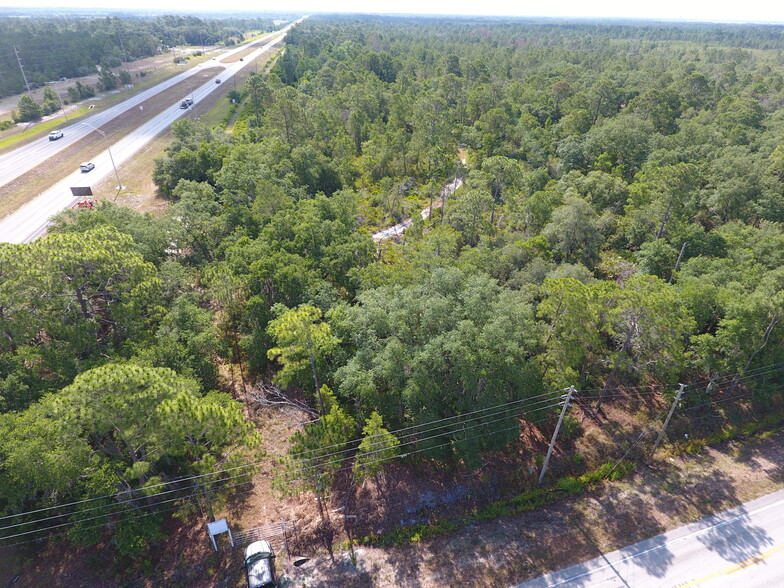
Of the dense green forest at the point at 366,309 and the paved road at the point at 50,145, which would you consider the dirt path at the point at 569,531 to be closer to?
the dense green forest at the point at 366,309

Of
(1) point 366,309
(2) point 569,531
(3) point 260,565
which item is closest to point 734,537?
(2) point 569,531

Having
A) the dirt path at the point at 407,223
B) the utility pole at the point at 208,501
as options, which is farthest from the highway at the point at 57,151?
the utility pole at the point at 208,501

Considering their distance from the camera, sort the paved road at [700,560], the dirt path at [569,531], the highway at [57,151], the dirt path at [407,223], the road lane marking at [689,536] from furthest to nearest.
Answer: the dirt path at [407,223], the highway at [57,151], the dirt path at [569,531], the road lane marking at [689,536], the paved road at [700,560]

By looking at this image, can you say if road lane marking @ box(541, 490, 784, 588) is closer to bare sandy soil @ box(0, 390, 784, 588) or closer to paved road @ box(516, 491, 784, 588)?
paved road @ box(516, 491, 784, 588)

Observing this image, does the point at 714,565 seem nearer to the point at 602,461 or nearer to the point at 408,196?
the point at 602,461

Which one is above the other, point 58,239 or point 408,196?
point 58,239

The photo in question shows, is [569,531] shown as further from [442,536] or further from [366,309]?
[366,309]

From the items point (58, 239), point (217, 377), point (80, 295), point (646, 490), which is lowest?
point (646, 490)

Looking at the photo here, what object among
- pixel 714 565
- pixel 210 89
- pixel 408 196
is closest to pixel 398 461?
pixel 714 565
